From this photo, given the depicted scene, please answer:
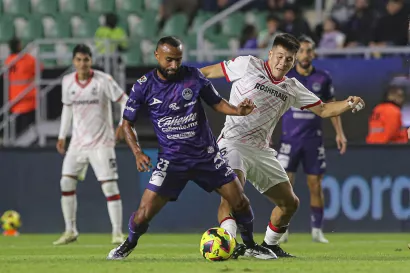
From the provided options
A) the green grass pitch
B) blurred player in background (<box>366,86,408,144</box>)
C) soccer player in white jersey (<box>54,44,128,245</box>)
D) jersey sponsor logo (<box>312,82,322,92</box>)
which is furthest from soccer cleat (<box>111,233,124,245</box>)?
blurred player in background (<box>366,86,408,144</box>)

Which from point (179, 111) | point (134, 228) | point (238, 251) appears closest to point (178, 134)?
point (179, 111)

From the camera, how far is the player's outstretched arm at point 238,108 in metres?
8.87

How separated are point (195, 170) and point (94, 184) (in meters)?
6.93

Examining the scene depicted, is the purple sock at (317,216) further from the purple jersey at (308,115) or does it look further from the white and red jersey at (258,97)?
the white and red jersey at (258,97)

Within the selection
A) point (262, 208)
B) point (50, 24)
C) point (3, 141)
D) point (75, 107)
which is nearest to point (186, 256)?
point (75, 107)

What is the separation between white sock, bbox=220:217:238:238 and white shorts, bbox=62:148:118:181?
3961 mm

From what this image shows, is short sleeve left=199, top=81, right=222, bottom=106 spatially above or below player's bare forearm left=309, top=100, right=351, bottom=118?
above

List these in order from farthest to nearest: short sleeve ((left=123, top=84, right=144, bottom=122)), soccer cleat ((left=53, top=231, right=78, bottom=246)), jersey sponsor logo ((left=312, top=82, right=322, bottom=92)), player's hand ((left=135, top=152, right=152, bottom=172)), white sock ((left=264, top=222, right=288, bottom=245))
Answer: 1. soccer cleat ((left=53, top=231, right=78, bottom=246))
2. jersey sponsor logo ((left=312, top=82, right=322, bottom=92))
3. white sock ((left=264, top=222, right=288, bottom=245))
4. short sleeve ((left=123, top=84, right=144, bottom=122))
5. player's hand ((left=135, top=152, right=152, bottom=172))

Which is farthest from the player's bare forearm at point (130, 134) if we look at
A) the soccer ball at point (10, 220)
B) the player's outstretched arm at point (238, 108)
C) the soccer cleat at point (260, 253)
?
the soccer ball at point (10, 220)

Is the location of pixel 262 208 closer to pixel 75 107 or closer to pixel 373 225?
pixel 373 225

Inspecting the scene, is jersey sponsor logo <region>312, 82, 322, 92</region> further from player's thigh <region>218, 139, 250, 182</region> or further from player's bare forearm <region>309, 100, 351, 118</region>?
player's thigh <region>218, 139, 250, 182</region>

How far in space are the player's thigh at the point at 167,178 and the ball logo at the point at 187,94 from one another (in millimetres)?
565

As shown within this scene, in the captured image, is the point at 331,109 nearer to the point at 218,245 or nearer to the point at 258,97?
the point at 258,97

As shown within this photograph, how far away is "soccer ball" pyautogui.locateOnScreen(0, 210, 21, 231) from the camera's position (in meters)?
15.4
